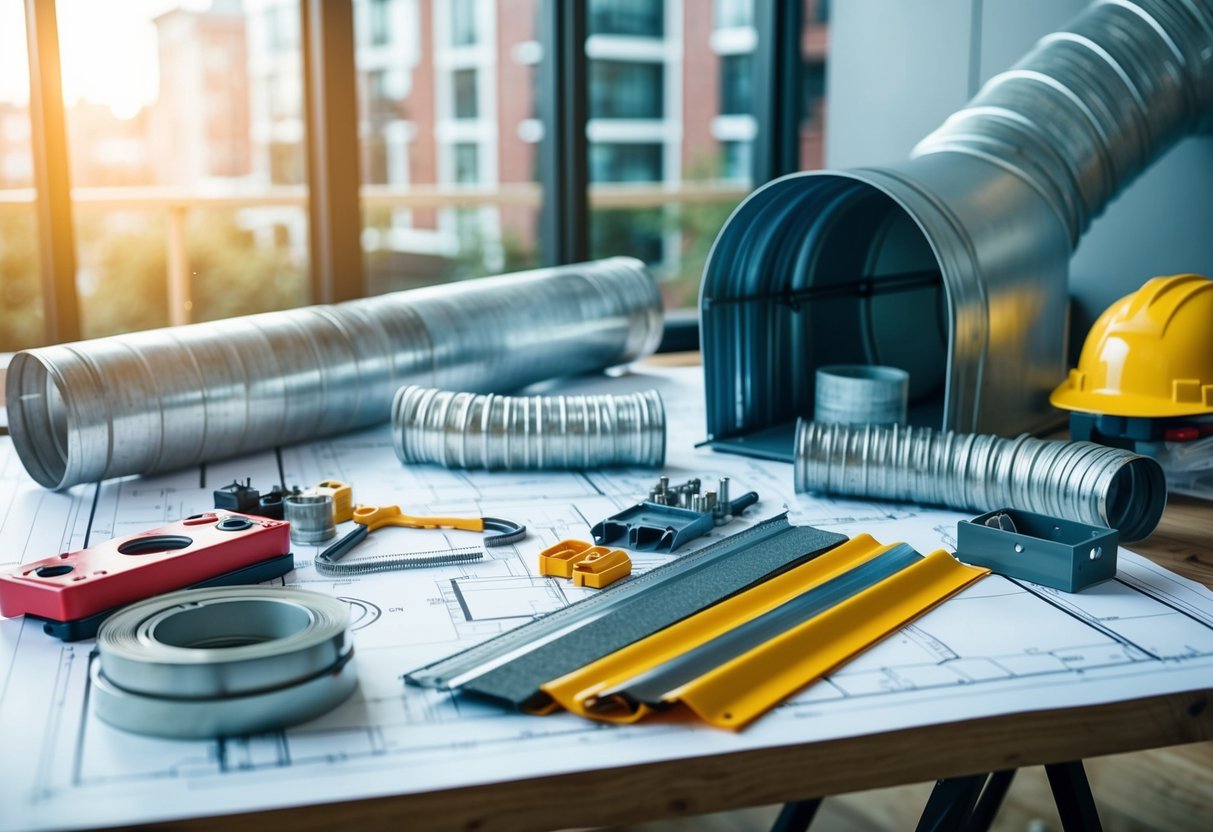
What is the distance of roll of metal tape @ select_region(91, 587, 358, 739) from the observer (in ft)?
2.90

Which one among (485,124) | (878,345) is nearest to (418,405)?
(878,345)

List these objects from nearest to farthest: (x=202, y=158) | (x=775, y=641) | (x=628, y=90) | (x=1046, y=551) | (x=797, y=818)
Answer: (x=775, y=641) < (x=1046, y=551) < (x=797, y=818) < (x=202, y=158) < (x=628, y=90)

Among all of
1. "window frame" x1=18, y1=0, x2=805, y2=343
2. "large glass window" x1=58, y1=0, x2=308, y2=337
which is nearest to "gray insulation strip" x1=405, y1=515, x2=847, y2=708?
"window frame" x1=18, y1=0, x2=805, y2=343

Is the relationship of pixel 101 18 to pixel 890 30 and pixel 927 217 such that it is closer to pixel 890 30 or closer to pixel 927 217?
pixel 890 30

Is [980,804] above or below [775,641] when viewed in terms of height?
below

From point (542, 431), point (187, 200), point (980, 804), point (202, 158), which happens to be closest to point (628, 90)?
point (202, 158)

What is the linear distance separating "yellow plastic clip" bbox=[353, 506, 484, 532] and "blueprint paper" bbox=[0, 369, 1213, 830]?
17mm

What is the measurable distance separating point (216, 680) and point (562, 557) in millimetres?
458

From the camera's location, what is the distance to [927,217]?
1600 millimetres

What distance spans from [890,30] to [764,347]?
1.05 m

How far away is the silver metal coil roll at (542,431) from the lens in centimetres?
163

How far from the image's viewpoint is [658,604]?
3.72 ft

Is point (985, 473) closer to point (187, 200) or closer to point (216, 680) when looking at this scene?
point (216, 680)

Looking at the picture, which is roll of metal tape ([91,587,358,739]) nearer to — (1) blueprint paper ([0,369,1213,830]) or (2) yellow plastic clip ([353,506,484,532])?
(1) blueprint paper ([0,369,1213,830])
